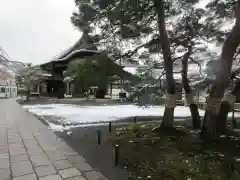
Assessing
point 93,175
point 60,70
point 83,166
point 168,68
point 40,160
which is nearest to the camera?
point 93,175

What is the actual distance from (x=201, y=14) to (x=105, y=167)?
19.0 ft

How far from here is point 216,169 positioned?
→ 13.8 ft

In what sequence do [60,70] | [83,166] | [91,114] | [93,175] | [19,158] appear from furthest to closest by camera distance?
[60,70] → [91,114] → [19,158] → [83,166] → [93,175]

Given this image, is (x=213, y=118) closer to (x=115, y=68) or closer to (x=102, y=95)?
(x=115, y=68)

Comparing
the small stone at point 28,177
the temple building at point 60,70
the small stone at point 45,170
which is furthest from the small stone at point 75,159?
the temple building at point 60,70

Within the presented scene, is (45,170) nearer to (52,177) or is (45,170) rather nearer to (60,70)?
(52,177)

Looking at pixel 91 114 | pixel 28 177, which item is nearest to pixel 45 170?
pixel 28 177

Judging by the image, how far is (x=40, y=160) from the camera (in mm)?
4801

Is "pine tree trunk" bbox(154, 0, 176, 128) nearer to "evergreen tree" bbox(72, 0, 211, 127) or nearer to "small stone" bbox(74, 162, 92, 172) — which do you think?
Answer: "evergreen tree" bbox(72, 0, 211, 127)

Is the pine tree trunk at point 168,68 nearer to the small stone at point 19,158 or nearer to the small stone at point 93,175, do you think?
the small stone at point 93,175

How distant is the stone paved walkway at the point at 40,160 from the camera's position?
4.03 meters

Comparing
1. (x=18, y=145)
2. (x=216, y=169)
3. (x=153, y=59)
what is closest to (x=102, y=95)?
(x=153, y=59)

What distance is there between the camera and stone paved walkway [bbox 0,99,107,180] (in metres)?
4.03

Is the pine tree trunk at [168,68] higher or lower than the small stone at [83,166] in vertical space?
higher
